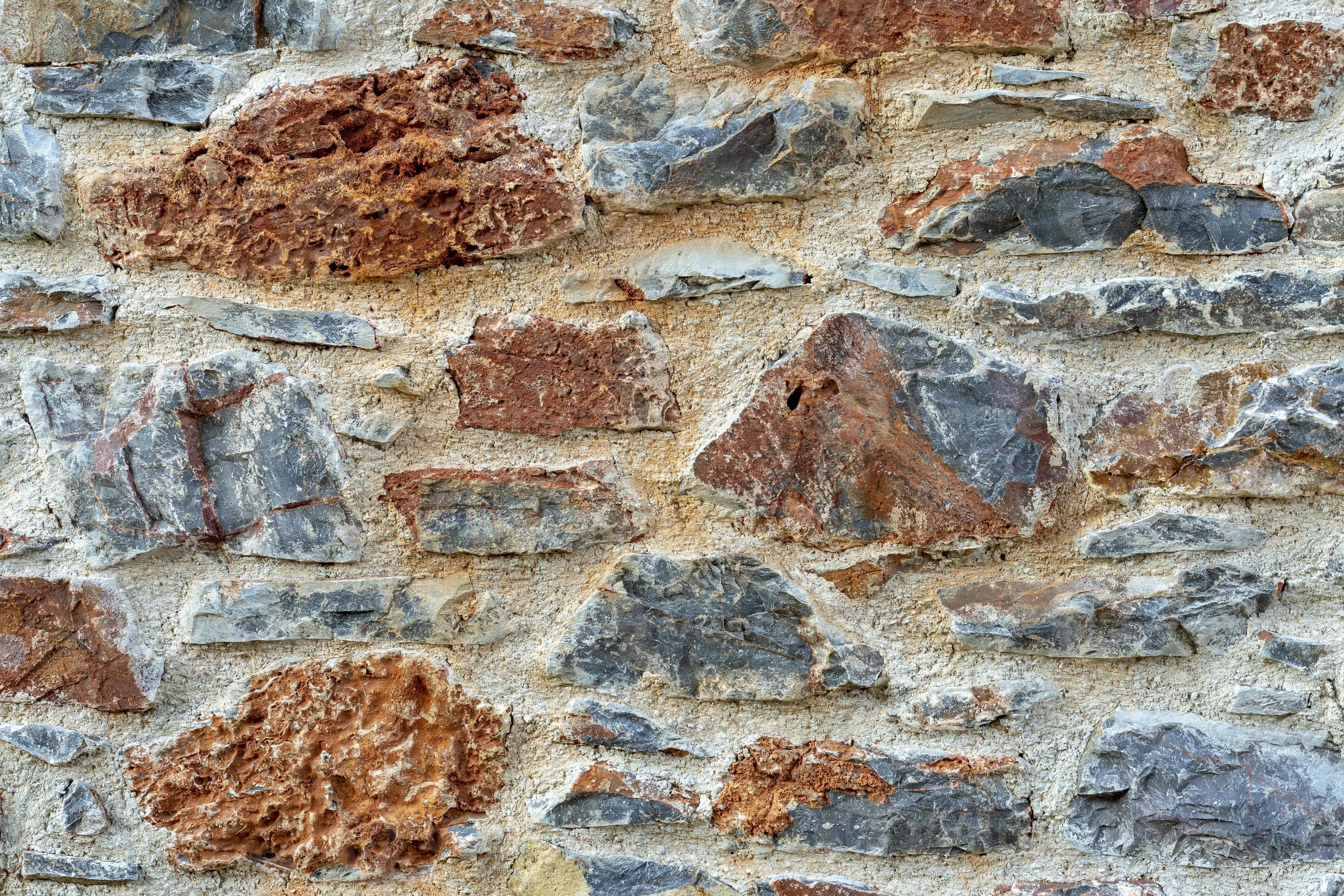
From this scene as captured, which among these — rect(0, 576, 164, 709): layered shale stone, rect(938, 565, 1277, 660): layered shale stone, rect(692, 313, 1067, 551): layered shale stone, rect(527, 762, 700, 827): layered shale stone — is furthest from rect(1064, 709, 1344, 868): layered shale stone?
rect(0, 576, 164, 709): layered shale stone

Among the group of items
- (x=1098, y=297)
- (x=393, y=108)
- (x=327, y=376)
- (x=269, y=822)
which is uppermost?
(x=393, y=108)

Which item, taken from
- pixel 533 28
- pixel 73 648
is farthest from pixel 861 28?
pixel 73 648

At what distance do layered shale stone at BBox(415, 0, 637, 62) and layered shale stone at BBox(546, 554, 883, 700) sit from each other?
0.45 meters

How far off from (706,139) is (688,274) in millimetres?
116

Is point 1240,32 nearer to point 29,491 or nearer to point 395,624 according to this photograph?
point 395,624

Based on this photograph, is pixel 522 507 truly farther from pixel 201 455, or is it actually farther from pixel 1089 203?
pixel 1089 203

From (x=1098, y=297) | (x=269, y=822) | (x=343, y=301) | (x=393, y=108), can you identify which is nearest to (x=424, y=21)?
(x=393, y=108)

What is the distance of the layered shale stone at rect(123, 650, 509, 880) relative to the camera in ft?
2.92

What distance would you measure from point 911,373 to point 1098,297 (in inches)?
6.5

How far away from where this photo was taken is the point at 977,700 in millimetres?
835

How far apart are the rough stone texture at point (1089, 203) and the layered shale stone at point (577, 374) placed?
0.26 m

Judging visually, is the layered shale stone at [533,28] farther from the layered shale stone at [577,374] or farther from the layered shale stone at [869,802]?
the layered shale stone at [869,802]

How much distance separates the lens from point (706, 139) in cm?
83

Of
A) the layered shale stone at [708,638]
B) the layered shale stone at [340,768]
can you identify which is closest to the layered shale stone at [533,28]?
the layered shale stone at [708,638]
